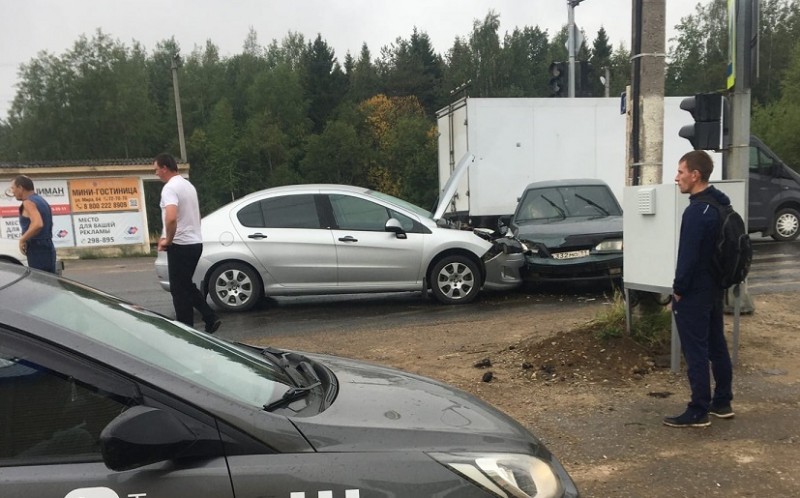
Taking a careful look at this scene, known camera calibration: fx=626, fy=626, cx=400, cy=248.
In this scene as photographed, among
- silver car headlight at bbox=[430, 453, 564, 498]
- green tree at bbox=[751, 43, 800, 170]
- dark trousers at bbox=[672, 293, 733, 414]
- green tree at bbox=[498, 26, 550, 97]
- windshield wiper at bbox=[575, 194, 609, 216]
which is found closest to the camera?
silver car headlight at bbox=[430, 453, 564, 498]

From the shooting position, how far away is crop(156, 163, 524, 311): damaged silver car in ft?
28.0

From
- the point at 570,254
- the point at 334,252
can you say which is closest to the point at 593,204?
the point at 570,254

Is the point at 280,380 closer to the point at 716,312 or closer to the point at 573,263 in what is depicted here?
the point at 716,312

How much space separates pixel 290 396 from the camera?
2.27 meters

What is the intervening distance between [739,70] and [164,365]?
6.01 meters

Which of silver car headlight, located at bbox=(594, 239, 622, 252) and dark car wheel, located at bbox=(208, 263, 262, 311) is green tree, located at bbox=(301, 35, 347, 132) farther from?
silver car headlight, located at bbox=(594, 239, 622, 252)

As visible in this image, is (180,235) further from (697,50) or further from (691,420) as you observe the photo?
(697,50)

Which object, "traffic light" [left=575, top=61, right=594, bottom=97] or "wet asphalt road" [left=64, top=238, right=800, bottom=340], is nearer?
"wet asphalt road" [left=64, top=238, right=800, bottom=340]

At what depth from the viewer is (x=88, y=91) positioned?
51344 millimetres

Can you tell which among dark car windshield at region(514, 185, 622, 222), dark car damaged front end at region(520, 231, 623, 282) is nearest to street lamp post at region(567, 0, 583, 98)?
dark car windshield at region(514, 185, 622, 222)

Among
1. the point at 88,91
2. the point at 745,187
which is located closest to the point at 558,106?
the point at 745,187

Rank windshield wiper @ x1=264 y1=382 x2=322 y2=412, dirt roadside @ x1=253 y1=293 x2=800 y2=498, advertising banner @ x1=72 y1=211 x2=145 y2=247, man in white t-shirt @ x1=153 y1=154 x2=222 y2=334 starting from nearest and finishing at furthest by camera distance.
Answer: windshield wiper @ x1=264 y1=382 x2=322 y2=412
dirt roadside @ x1=253 y1=293 x2=800 y2=498
man in white t-shirt @ x1=153 y1=154 x2=222 y2=334
advertising banner @ x1=72 y1=211 x2=145 y2=247

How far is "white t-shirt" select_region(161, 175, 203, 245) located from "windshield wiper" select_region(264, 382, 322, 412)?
14.5 ft

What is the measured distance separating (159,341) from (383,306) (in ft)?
22.1
